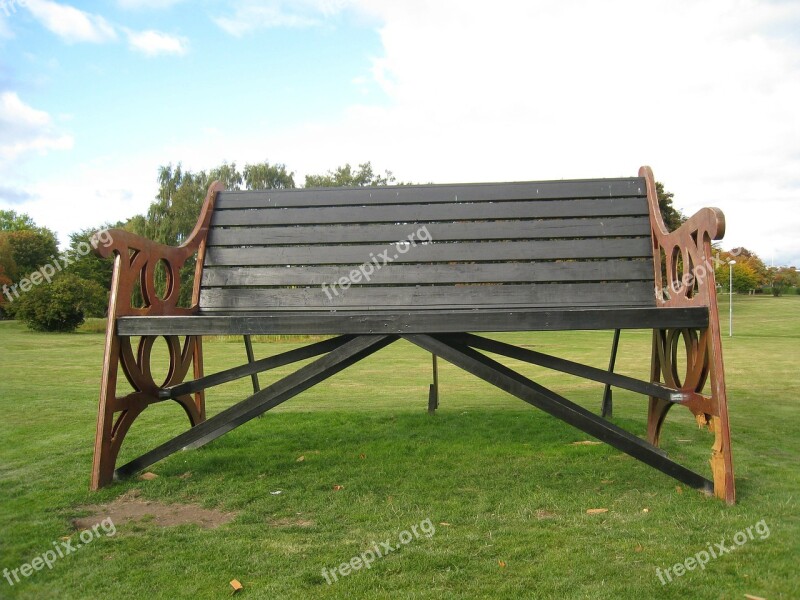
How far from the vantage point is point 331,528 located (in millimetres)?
3512

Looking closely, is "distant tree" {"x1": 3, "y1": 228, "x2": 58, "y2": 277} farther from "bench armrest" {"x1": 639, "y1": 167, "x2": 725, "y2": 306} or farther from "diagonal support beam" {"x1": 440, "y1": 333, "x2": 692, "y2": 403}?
"bench armrest" {"x1": 639, "y1": 167, "x2": 725, "y2": 306}

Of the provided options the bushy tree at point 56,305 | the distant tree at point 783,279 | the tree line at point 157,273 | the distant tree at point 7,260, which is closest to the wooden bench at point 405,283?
the tree line at point 157,273

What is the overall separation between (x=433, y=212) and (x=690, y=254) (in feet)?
6.43

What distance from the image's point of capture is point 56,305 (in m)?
27.9

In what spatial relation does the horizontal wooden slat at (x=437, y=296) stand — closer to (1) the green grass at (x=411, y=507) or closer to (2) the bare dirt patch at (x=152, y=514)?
(1) the green grass at (x=411, y=507)

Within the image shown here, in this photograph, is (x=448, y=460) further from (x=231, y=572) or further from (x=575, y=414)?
(x=231, y=572)

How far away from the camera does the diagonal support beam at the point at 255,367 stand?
4.79 metres

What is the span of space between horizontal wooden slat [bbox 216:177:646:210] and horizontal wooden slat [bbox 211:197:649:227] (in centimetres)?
5

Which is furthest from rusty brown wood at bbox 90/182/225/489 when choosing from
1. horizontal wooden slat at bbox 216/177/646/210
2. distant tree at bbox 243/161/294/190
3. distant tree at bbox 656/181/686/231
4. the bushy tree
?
distant tree at bbox 243/161/294/190

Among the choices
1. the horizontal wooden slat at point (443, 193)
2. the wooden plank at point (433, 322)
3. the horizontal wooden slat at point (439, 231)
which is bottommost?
the wooden plank at point (433, 322)

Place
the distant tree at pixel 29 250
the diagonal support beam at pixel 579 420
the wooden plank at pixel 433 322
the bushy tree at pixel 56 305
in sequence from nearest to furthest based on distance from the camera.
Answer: the wooden plank at pixel 433 322 < the diagonal support beam at pixel 579 420 < the bushy tree at pixel 56 305 < the distant tree at pixel 29 250

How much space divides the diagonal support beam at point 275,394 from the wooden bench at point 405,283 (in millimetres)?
12

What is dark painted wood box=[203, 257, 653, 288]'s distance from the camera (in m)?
4.90

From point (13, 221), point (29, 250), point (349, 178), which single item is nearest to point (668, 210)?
point (349, 178)
